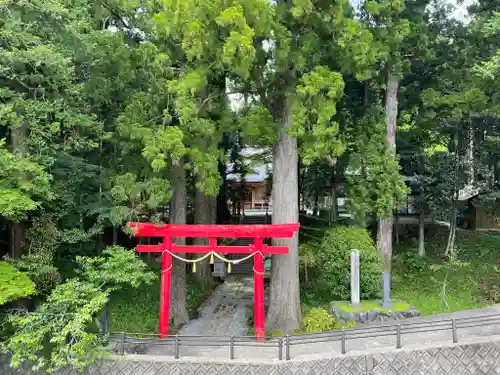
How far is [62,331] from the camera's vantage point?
9.11 meters

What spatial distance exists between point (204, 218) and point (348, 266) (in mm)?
6369

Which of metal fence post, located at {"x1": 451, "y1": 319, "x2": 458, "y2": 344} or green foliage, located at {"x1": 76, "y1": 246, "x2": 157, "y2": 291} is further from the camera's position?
green foliage, located at {"x1": 76, "y1": 246, "x2": 157, "y2": 291}

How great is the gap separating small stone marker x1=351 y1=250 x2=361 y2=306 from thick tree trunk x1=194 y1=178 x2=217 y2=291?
21.5ft

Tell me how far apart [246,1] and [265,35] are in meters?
1.10

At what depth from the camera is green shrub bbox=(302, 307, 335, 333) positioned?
39.4 ft

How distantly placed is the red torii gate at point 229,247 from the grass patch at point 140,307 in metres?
1.61

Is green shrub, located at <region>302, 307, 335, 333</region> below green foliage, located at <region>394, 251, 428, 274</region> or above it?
below

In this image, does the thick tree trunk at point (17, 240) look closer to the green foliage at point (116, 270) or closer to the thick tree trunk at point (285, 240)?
the green foliage at point (116, 270)

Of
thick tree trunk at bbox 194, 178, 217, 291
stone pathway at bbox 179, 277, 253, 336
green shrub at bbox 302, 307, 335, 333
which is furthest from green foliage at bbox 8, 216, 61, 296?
green shrub at bbox 302, 307, 335, 333

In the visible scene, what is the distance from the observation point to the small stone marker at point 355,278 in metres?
13.0

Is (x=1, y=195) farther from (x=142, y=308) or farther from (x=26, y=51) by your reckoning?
(x=142, y=308)

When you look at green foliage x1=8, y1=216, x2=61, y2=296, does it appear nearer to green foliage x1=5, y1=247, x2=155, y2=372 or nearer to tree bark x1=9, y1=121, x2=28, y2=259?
tree bark x1=9, y1=121, x2=28, y2=259

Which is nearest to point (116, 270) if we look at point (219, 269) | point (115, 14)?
point (115, 14)

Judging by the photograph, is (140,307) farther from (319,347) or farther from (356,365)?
(356,365)
